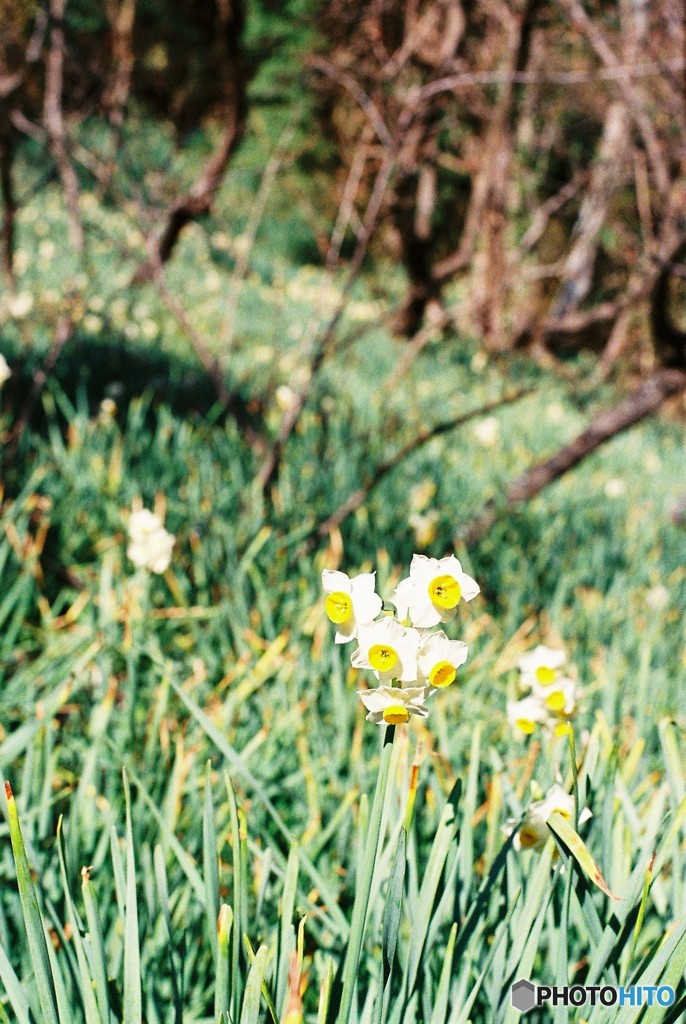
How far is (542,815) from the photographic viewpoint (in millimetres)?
850

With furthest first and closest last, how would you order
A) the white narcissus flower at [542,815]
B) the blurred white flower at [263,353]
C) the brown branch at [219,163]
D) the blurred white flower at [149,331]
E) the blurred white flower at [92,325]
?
the brown branch at [219,163] < the blurred white flower at [263,353] < the blurred white flower at [149,331] < the blurred white flower at [92,325] < the white narcissus flower at [542,815]

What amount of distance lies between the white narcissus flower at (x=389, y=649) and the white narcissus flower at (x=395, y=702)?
1 centimetres

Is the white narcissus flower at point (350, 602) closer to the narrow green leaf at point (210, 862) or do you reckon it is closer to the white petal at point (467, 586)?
the white petal at point (467, 586)

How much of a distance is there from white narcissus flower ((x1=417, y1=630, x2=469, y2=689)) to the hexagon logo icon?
1.12 ft

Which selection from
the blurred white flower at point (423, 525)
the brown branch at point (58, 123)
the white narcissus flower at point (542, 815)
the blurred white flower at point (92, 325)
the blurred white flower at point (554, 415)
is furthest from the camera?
the blurred white flower at point (554, 415)

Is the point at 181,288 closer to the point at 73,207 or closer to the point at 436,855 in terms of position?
the point at 73,207

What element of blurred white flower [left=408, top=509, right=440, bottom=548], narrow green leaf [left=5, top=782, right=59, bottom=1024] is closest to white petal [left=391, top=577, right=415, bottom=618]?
narrow green leaf [left=5, top=782, right=59, bottom=1024]

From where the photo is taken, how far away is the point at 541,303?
10.2 meters

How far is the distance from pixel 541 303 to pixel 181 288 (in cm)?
543

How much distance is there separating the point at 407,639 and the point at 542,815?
0.33 metres

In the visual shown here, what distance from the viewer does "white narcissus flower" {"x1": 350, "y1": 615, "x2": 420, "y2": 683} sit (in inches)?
25.3

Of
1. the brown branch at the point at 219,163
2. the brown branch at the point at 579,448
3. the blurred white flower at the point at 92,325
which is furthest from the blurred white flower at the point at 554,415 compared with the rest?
the blurred white flower at the point at 92,325

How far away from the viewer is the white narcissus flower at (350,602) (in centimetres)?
67

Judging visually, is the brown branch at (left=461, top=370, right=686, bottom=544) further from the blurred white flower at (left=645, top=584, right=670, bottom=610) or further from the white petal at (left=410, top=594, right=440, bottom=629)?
the white petal at (left=410, top=594, right=440, bottom=629)
